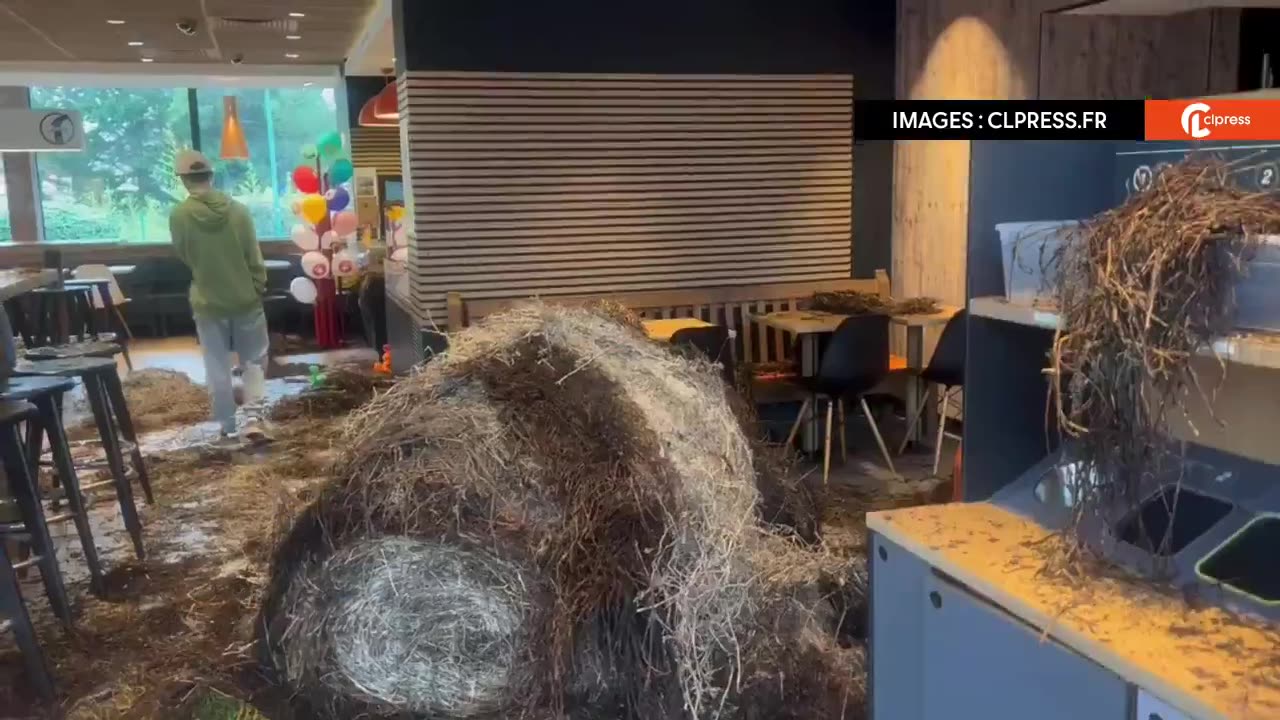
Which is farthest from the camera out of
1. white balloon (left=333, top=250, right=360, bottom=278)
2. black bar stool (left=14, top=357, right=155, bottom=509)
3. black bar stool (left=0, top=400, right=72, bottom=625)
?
white balloon (left=333, top=250, right=360, bottom=278)

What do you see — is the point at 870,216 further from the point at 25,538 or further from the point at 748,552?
the point at 25,538

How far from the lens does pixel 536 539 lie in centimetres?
272

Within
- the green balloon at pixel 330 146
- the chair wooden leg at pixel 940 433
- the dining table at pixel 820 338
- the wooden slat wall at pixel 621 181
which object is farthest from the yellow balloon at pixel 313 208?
the chair wooden leg at pixel 940 433

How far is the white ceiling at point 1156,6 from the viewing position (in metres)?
5.72

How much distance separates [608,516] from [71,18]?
8168 millimetres

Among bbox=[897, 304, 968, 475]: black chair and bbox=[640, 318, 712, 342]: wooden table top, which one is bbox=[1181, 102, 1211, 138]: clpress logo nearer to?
bbox=[897, 304, 968, 475]: black chair

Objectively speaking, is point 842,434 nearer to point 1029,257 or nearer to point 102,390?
point 102,390

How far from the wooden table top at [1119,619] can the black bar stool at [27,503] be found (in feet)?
9.09

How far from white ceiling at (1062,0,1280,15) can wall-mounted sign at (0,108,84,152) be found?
36.9 ft

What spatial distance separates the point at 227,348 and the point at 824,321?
3.61 meters

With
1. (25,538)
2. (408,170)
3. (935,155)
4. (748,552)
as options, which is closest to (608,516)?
(748,552)

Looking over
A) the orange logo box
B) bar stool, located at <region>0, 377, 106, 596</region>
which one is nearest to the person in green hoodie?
bar stool, located at <region>0, 377, 106, 596</region>

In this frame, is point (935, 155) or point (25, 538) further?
point (935, 155)

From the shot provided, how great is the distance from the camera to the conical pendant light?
13672 mm
